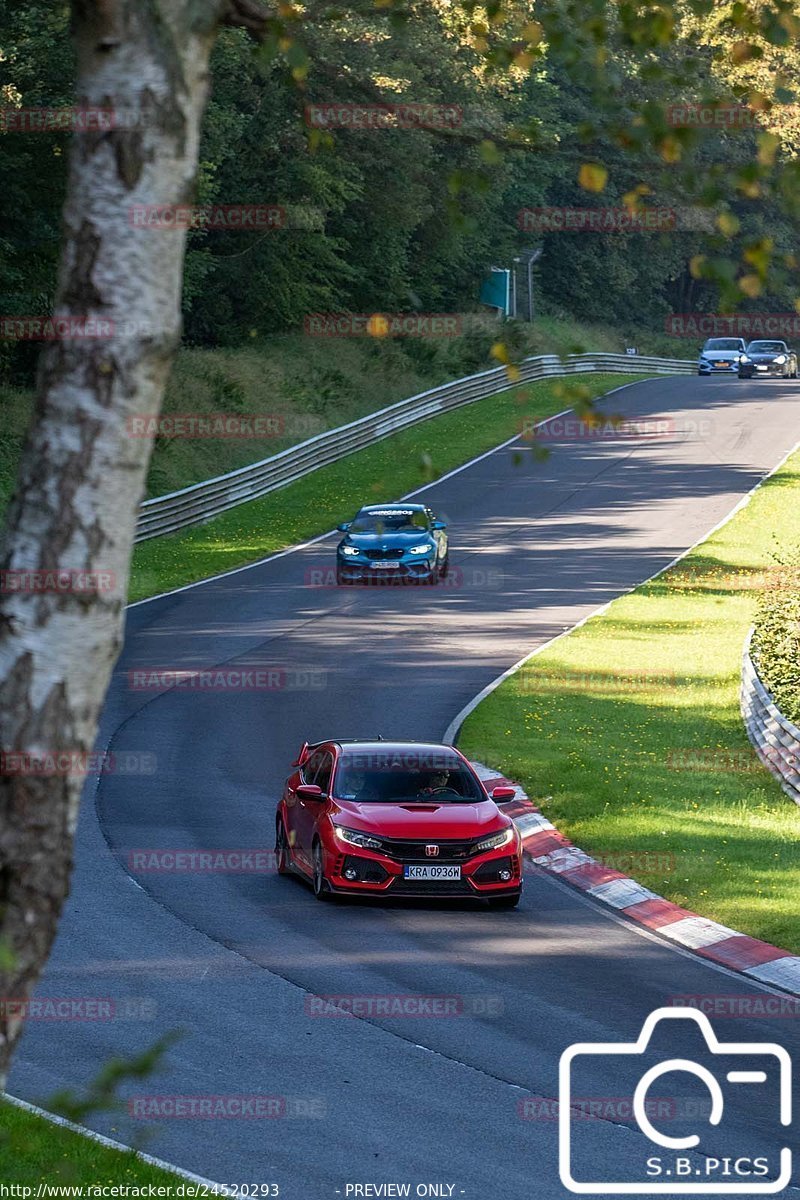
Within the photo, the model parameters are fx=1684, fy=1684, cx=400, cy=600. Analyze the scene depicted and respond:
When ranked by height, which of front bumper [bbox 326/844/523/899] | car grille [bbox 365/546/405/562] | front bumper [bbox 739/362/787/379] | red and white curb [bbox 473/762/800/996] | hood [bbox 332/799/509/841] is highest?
front bumper [bbox 739/362/787/379]

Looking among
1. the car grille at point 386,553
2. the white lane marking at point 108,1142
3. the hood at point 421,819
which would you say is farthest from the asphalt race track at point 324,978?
→ the car grille at point 386,553

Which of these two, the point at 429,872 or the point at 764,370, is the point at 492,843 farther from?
the point at 764,370

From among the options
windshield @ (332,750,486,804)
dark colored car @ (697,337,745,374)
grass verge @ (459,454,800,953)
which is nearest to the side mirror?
windshield @ (332,750,486,804)

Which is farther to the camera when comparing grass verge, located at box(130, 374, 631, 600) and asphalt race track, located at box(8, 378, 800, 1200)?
grass verge, located at box(130, 374, 631, 600)

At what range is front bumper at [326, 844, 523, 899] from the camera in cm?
1564

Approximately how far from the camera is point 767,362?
74125 millimetres

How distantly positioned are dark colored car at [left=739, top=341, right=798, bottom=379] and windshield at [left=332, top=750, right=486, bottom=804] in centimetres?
6054

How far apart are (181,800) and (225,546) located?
22.5 metres

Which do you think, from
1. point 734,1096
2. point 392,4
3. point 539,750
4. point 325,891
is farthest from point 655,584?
point 392,4

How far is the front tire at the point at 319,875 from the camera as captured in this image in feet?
52.2

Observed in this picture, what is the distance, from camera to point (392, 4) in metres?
5.23

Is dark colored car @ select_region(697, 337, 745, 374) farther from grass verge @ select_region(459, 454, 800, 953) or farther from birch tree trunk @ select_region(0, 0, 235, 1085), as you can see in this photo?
birch tree trunk @ select_region(0, 0, 235, 1085)

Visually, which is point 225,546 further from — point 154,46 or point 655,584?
point 154,46

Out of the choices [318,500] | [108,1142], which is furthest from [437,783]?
[318,500]
